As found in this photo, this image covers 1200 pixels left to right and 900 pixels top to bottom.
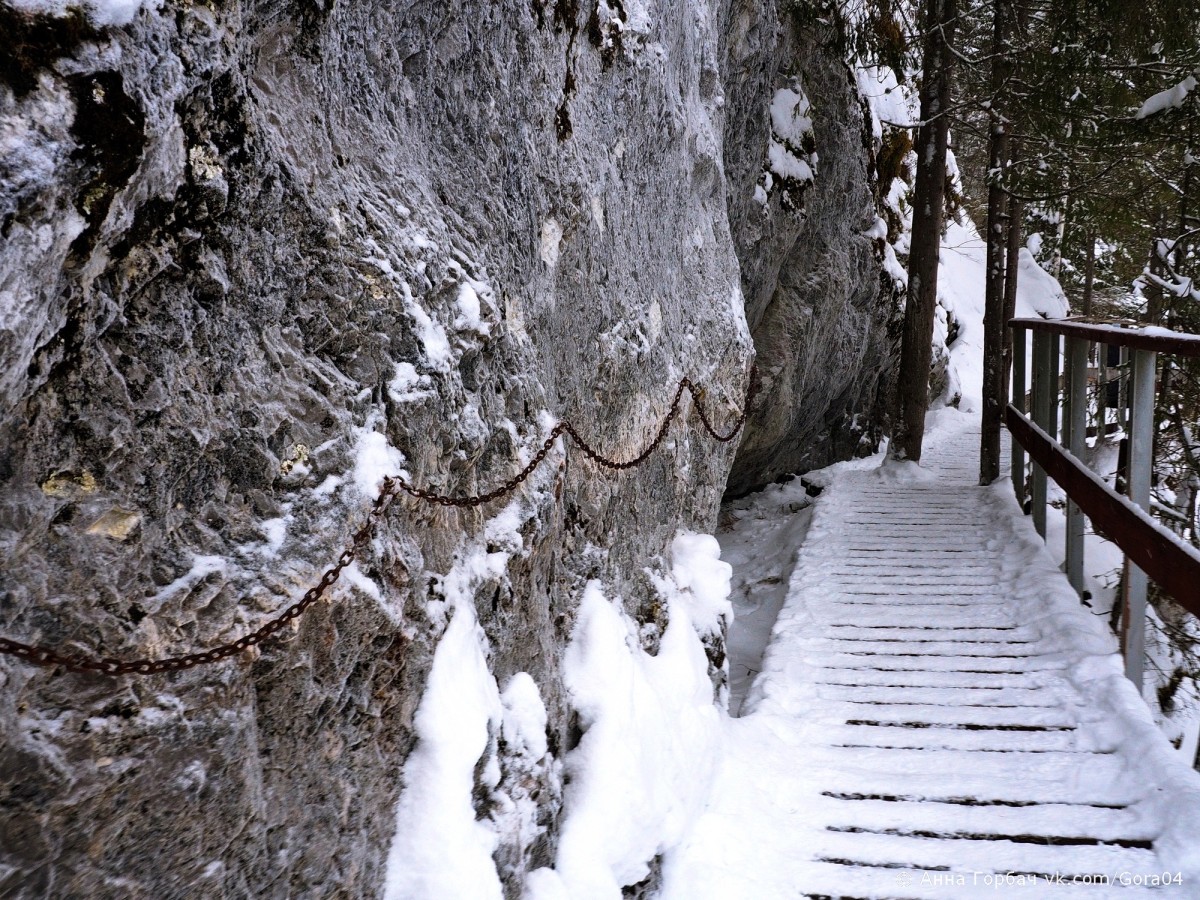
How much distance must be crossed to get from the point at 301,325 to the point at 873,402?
551 inches

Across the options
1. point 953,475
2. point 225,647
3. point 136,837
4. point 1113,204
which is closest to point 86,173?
point 225,647

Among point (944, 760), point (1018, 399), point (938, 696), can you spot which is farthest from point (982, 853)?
point (1018, 399)

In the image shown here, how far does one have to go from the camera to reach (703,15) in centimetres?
665

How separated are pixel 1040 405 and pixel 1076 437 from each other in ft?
4.17

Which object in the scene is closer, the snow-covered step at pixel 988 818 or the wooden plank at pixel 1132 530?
the wooden plank at pixel 1132 530

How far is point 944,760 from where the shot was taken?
179 inches

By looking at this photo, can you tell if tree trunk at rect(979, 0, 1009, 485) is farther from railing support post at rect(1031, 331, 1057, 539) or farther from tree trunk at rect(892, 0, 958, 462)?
railing support post at rect(1031, 331, 1057, 539)

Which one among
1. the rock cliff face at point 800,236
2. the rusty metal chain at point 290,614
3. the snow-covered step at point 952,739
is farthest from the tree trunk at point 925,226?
the rusty metal chain at point 290,614

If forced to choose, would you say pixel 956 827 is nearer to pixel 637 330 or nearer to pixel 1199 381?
pixel 637 330

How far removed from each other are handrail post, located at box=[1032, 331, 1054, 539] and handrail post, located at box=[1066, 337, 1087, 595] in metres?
0.77

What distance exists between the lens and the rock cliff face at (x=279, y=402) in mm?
1777

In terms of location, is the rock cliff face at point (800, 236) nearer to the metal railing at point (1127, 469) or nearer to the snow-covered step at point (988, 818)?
the metal railing at point (1127, 469)

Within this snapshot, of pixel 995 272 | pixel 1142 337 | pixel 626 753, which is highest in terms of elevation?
pixel 995 272

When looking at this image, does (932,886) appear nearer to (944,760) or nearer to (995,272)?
(944,760)
